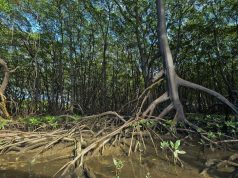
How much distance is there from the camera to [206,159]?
5160 millimetres

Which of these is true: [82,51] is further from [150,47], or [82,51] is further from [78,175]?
[78,175]

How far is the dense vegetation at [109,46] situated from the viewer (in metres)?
14.6

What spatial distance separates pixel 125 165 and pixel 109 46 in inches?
553

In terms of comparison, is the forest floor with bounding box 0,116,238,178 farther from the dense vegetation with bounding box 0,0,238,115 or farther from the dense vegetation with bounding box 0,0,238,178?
the dense vegetation with bounding box 0,0,238,115

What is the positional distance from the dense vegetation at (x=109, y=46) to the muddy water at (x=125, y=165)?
6928 millimetres

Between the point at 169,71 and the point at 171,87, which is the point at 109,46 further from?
the point at 171,87

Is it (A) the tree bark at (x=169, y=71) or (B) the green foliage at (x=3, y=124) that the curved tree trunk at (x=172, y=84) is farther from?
(B) the green foliage at (x=3, y=124)

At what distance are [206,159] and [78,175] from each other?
1.99 metres

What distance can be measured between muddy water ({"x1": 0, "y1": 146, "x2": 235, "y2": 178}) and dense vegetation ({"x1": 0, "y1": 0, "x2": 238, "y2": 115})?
6928 mm

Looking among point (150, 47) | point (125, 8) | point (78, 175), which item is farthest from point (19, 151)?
point (150, 47)

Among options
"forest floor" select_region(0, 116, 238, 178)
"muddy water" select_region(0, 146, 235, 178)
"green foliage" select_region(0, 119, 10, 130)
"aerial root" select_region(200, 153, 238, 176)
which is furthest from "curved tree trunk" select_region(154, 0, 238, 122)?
"green foliage" select_region(0, 119, 10, 130)

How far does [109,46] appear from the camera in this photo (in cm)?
1858

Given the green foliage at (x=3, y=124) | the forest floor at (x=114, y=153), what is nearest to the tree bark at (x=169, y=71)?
the forest floor at (x=114, y=153)

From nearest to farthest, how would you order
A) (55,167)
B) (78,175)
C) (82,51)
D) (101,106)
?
(78,175) → (55,167) → (101,106) → (82,51)
